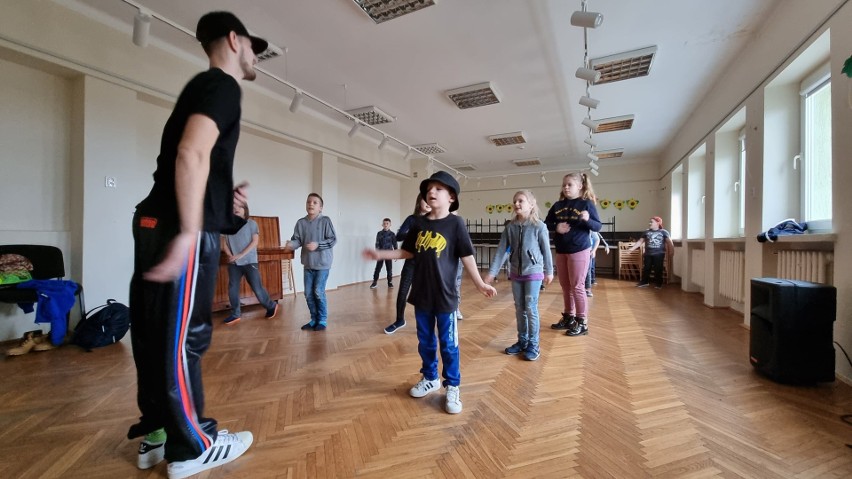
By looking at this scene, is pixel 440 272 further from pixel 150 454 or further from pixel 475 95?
pixel 475 95

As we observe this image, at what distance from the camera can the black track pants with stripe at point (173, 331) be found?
1.14 m

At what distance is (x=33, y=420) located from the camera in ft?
5.72

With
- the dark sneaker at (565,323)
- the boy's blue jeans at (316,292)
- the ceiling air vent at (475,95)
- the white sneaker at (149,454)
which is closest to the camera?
the white sneaker at (149,454)

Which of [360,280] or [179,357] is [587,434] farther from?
[360,280]

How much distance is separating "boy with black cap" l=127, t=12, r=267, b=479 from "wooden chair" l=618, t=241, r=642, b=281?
893 cm

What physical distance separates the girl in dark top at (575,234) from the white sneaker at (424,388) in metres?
1.73

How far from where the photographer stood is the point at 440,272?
1872mm

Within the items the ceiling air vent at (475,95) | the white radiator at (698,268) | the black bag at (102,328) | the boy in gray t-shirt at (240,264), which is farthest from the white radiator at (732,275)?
the black bag at (102,328)

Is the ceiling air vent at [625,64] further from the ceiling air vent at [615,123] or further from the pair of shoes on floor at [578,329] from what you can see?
the pair of shoes on floor at [578,329]

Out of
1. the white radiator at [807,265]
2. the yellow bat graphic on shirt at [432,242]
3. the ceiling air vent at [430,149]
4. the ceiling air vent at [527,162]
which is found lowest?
the white radiator at [807,265]

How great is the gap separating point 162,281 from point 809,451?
2674 millimetres

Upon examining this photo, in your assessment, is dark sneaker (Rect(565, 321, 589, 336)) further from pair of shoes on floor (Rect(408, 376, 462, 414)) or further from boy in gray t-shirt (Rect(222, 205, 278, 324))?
boy in gray t-shirt (Rect(222, 205, 278, 324))

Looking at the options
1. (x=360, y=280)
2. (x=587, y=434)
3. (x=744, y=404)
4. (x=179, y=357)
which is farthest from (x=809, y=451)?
(x=360, y=280)

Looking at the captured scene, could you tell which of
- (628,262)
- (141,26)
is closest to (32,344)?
(141,26)
